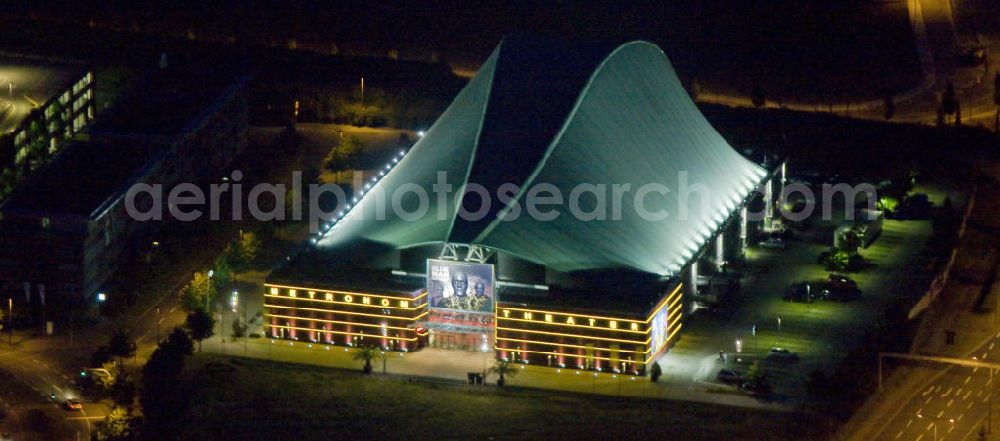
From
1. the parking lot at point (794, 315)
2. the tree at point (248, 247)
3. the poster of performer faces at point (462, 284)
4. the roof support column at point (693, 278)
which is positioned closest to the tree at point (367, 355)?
the poster of performer faces at point (462, 284)

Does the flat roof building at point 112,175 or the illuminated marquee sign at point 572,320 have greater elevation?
the flat roof building at point 112,175

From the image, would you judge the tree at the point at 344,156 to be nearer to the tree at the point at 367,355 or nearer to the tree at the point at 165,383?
the tree at the point at 165,383

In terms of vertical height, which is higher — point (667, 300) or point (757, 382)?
point (667, 300)

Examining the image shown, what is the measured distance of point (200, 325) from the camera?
9762 centimetres

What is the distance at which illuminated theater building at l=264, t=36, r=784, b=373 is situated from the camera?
95.8m

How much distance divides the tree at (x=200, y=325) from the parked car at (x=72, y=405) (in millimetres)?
9235

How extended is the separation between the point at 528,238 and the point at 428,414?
13.4 m

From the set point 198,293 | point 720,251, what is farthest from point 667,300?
point 198,293

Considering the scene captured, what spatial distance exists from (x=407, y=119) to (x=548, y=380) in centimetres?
5126

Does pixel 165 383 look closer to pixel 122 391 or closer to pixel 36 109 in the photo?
pixel 122 391

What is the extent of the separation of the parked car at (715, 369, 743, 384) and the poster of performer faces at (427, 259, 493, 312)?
1212 centimetres

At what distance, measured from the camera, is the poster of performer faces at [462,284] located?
97.1m

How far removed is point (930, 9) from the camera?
176 metres

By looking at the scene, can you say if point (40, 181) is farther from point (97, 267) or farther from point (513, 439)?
point (513, 439)
